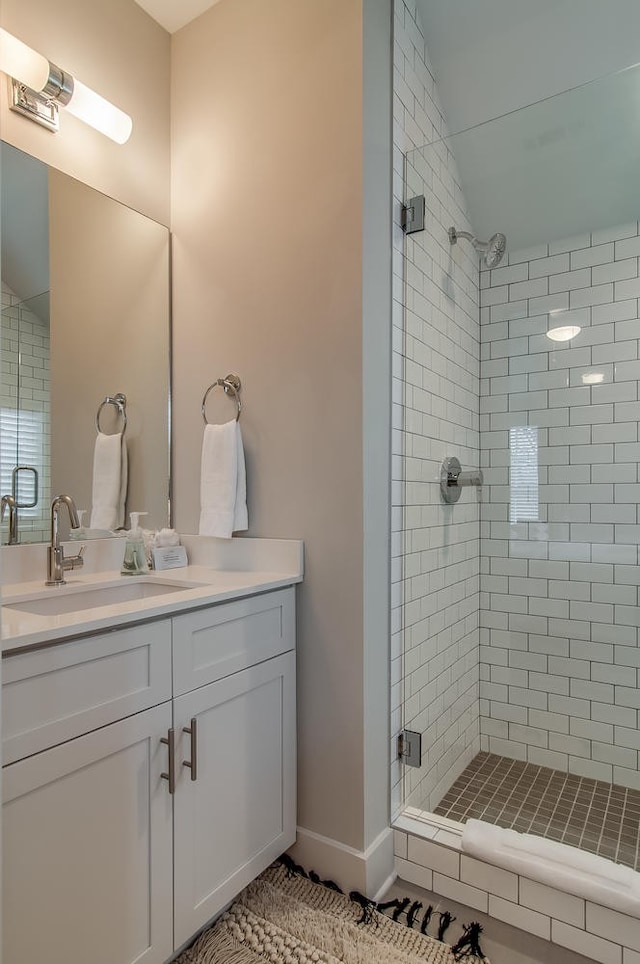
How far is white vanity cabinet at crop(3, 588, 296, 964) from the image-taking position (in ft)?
2.97

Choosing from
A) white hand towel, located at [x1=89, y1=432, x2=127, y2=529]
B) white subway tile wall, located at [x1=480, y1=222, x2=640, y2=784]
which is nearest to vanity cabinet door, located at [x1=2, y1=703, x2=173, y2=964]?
white hand towel, located at [x1=89, y1=432, x2=127, y2=529]

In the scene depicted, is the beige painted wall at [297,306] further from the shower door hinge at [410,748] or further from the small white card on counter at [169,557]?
the shower door hinge at [410,748]

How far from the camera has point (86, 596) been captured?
1483 millimetres

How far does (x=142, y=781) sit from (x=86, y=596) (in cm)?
57

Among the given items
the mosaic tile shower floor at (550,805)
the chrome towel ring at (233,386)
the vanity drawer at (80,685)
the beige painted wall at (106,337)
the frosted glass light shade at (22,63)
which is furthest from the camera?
the chrome towel ring at (233,386)

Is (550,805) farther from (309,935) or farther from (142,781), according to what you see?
(142,781)

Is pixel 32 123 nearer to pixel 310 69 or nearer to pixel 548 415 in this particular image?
pixel 310 69

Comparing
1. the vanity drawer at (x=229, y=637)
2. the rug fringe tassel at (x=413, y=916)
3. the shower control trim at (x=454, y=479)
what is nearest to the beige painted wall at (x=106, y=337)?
the vanity drawer at (x=229, y=637)

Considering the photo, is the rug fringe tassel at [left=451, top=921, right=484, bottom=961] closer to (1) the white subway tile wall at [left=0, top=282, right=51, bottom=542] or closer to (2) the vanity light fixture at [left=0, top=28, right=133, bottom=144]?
(1) the white subway tile wall at [left=0, top=282, right=51, bottom=542]

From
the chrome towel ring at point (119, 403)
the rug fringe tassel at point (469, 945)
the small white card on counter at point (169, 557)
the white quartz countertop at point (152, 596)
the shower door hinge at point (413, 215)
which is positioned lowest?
the rug fringe tassel at point (469, 945)

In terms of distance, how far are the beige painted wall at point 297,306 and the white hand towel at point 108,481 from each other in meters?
0.20

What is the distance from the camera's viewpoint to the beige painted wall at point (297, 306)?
1.47 meters

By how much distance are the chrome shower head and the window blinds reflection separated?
611 mm

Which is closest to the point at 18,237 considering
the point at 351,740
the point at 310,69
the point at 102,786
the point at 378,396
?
the point at 310,69
